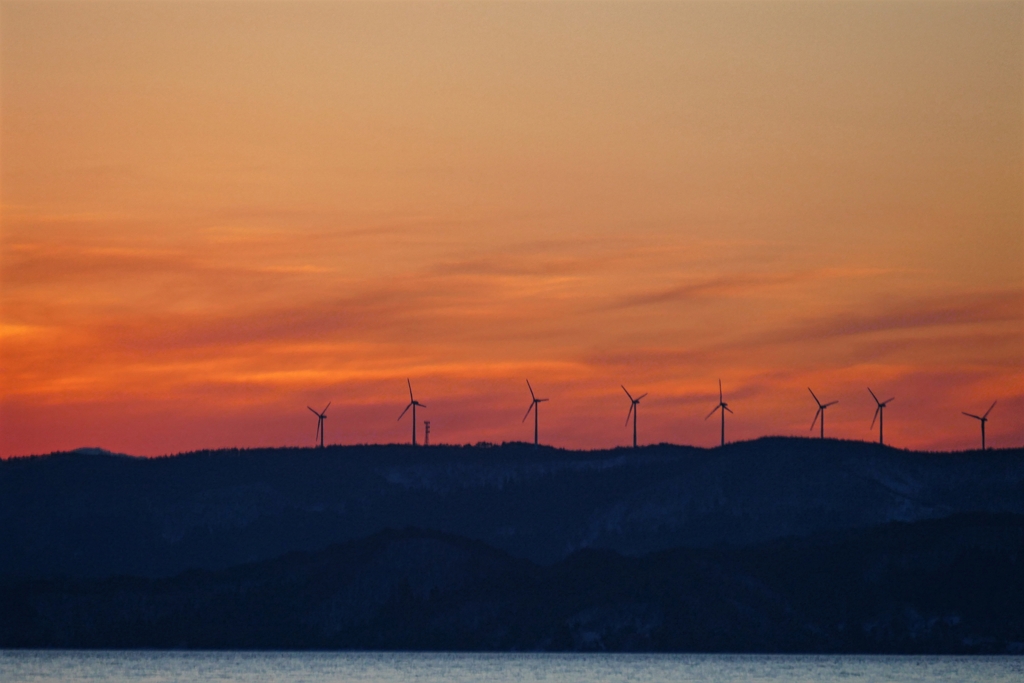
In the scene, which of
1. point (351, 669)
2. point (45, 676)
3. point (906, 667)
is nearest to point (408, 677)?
point (351, 669)

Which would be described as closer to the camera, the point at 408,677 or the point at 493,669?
the point at 408,677

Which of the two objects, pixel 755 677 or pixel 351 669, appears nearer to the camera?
pixel 755 677

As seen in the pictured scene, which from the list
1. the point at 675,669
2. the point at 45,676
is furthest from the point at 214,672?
the point at 675,669

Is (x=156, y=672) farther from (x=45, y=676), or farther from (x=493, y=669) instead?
(x=493, y=669)

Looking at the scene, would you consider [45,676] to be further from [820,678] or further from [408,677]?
[820,678]

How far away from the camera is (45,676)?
169m

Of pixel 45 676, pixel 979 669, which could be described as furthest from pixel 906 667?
pixel 45 676

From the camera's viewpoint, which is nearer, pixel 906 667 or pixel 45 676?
pixel 45 676

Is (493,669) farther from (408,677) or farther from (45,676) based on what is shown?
(45,676)

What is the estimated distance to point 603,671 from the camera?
7451 inches

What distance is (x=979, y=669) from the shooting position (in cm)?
19462

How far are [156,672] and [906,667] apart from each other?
79.7 m

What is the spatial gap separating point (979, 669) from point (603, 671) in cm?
4032

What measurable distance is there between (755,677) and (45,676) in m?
66.6
